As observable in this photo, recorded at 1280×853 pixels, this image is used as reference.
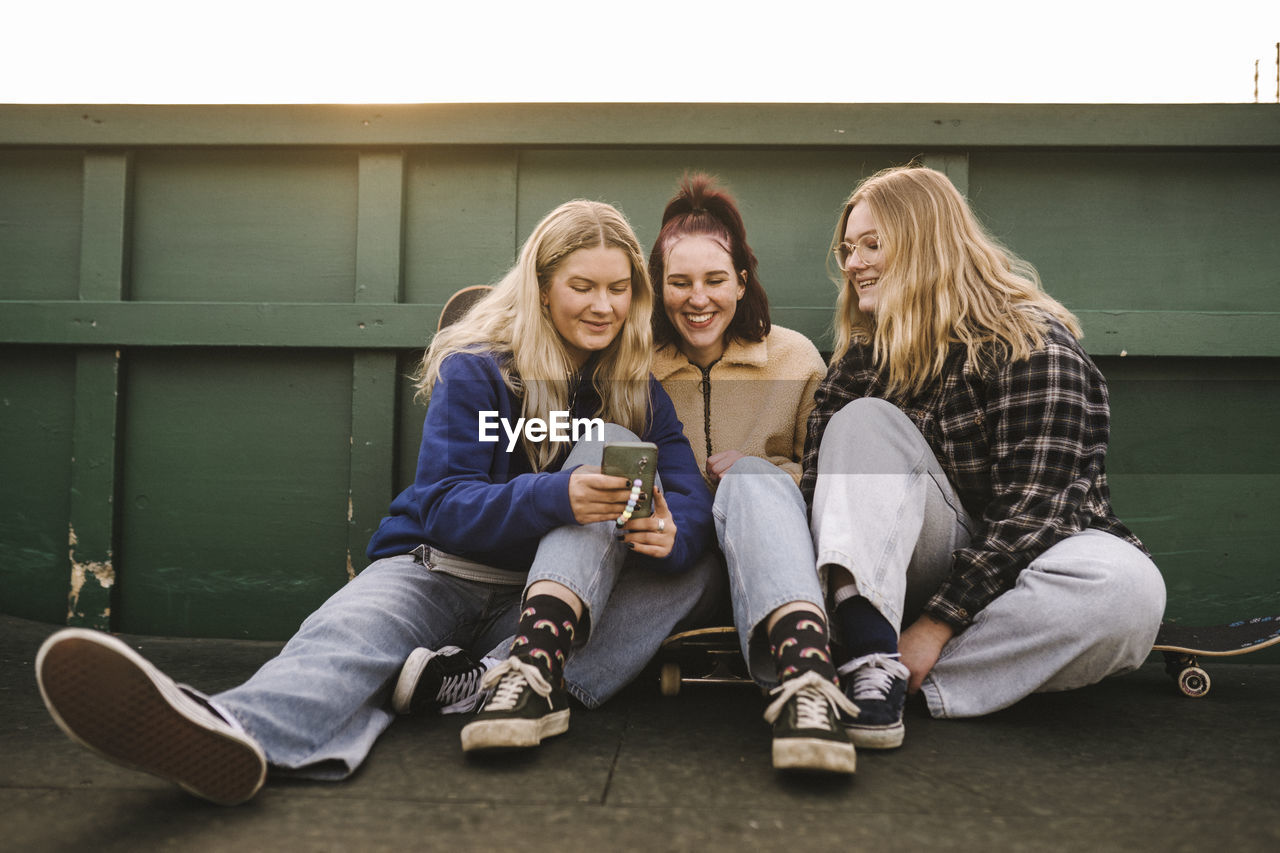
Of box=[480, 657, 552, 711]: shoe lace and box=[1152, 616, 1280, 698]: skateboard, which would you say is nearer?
box=[480, 657, 552, 711]: shoe lace

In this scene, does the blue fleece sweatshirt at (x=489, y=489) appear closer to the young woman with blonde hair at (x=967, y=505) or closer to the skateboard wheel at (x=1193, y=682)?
the young woman with blonde hair at (x=967, y=505)

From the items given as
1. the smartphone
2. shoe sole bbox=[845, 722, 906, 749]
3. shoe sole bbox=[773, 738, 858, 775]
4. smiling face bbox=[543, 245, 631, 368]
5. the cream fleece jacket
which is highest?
smiling face bbox=[543, 245, 631, 368]

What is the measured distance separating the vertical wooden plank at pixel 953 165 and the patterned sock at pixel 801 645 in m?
1.79

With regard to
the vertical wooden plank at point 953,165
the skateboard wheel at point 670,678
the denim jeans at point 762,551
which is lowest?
the skateboard wheel at point 670,678

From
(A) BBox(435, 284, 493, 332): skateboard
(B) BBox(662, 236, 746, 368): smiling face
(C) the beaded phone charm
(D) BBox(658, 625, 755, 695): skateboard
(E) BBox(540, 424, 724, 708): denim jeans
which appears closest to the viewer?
(C) the beaded phone charm

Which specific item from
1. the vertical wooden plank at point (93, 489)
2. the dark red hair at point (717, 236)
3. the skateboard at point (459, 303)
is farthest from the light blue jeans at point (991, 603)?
the vertical wooden plank at point (93, 489)

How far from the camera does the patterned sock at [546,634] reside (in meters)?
1.53

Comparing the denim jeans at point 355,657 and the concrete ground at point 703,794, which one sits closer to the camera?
the concrete ground at point 703,794

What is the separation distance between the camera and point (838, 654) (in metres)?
1.77

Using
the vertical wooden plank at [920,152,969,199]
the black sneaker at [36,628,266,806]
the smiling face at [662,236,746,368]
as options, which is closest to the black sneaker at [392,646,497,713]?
the black sneaker at [36,628,266,806]

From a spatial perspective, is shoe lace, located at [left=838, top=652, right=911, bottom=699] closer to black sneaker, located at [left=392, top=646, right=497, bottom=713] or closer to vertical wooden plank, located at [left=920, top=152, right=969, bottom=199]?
black sneaker, located at [left=392, top=646, right=497, bottom=713]

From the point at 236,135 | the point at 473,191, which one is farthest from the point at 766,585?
the point at 236,135

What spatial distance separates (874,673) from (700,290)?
119cm

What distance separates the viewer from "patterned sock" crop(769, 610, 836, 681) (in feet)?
4.83
